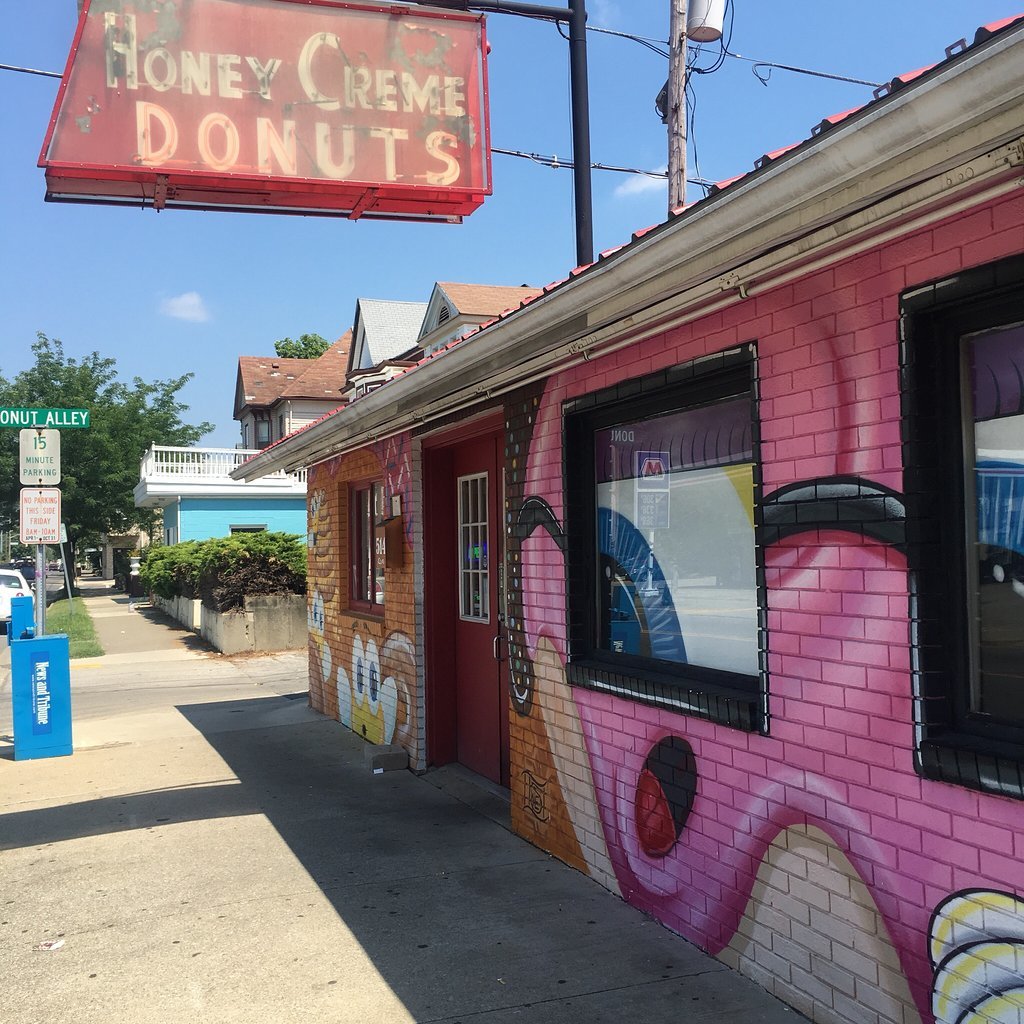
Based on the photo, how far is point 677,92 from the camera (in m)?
10.6

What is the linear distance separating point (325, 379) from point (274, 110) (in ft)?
120

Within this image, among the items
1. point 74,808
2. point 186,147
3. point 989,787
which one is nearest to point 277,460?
point 74,808

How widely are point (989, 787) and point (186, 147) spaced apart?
17.3 feet

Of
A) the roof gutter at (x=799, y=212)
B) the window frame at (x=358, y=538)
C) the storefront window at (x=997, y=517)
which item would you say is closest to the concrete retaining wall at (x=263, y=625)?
the window frame at (x=358, y=538)

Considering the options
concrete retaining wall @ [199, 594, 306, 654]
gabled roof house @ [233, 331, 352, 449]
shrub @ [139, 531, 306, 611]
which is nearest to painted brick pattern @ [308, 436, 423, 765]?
concrete retaining wall @ [199, 594, 306, 654]

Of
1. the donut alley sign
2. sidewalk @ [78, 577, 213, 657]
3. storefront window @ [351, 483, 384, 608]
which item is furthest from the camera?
sidewalk @ [78, 577, 213, 657]

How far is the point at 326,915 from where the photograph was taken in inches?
190

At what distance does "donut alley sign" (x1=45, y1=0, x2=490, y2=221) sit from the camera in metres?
5.63

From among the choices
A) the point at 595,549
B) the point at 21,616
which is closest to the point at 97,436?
the point at 21,616

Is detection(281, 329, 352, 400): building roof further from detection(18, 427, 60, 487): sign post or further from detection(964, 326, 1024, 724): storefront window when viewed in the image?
detection(964, 326, 1024, 724): storefront window

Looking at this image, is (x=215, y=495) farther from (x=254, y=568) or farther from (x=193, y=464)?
(x=254, y=568)

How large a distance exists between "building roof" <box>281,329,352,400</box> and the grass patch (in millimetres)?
12500

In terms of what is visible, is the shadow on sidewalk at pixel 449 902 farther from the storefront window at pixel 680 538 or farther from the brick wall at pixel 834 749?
the storefront window at pixel 680 538

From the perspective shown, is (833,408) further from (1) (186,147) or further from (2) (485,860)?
(1) (186,147)
